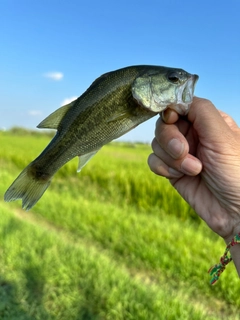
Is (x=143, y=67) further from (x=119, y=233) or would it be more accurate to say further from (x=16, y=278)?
(x=119, y=233)

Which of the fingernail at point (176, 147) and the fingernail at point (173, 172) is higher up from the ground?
the fingernail at point (176, 147)

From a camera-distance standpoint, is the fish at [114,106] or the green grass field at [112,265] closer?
the fish at [114,106]

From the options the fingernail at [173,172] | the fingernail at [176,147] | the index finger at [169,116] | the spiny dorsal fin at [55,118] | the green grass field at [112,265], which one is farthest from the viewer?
the green grass field at [112,265]

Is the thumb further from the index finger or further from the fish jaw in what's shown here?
the fish jaw

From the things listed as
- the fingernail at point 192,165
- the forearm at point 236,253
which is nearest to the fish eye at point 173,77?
the fingernail at point 192,165

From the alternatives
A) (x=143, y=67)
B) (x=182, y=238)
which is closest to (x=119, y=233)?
(x=182, y=238)

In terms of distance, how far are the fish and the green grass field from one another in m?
2.58

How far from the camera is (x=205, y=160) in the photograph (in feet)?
8.11

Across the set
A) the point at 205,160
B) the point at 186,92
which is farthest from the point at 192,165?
the point at 186,92

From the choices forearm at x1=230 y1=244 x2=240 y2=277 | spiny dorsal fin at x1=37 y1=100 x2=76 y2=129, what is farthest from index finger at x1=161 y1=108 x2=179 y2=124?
forearm at x1=230 y1=244 x2=240 y2=277

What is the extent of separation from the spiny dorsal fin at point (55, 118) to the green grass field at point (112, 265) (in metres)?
2.66

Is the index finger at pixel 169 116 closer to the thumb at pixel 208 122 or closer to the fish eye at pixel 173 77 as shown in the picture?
the thumb at pixel 208 122

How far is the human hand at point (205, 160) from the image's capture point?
7.48ft

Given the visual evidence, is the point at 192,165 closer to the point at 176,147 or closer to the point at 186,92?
the point at 176,147
